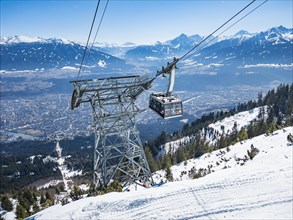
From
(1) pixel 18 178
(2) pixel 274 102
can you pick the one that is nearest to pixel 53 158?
(1) pixel 18 178

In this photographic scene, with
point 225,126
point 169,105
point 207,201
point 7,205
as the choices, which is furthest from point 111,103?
point 225,126

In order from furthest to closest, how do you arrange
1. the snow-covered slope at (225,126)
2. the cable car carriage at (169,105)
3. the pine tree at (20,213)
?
the snow-covered slope at (225,126), the pine tree at (20,213), the cable car carriage at (169,105)

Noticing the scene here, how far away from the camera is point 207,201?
15.3 m

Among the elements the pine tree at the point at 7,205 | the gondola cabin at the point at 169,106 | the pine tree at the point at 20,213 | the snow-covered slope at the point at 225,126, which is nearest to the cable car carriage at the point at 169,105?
the gondola cabin at the point at 169,106

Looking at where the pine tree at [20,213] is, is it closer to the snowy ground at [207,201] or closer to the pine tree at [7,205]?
the pine tree at [7,205]

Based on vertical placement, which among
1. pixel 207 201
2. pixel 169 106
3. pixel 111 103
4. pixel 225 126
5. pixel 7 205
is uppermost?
pixel 169 106

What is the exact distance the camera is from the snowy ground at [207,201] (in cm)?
1415

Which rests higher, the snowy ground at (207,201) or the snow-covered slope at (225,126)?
the snowy ground at (207,201)

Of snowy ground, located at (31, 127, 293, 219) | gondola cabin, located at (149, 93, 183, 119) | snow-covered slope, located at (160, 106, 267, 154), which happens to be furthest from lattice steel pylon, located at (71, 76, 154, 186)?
snow-covered slope, located at (160, 106, 267, 154)

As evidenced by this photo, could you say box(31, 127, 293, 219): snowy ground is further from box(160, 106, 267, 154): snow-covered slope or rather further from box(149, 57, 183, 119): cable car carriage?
box(160, 106, 267, 154): snow-covered slope

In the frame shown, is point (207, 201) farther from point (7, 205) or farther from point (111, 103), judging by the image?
point (7, 205)

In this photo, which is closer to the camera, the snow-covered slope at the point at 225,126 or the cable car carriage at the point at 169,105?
the cable car carriage at the point at 169,105

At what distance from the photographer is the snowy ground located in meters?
14.1

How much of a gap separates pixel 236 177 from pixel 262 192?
7.33ft
